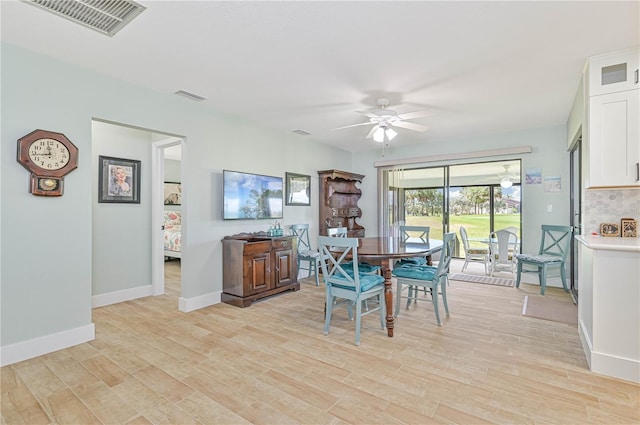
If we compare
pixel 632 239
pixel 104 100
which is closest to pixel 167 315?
pixel 104 100

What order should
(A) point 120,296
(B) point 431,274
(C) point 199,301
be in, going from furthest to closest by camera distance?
(A) point 120,296, (C) point 199,301, (B) point 431,274

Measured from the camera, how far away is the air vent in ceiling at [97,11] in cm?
203

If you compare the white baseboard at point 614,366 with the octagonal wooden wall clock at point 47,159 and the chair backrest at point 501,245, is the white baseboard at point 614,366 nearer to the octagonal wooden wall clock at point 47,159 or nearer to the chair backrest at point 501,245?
the chair backrest at point 501,245

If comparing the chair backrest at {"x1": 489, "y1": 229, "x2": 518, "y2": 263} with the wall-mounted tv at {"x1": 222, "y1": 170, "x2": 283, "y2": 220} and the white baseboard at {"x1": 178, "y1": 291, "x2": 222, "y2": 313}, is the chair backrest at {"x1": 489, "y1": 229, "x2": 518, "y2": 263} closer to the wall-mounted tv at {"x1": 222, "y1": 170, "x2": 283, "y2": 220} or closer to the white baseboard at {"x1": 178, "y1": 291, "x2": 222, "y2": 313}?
the wall-mounted tv at {"x1": 222, "y1": 170, "x2": 283, "y2": 220}

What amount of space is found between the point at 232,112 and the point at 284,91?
1.11m

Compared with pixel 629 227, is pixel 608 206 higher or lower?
higher

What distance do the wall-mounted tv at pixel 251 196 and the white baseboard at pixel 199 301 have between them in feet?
3.35

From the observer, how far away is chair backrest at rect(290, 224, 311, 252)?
5221 mm

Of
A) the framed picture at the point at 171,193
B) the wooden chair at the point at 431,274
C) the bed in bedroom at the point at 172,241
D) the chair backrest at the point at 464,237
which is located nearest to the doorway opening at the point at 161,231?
the bed in bedroom at the point at 172,241

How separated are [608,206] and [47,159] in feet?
16.1

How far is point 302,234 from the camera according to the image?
5383 millimetres

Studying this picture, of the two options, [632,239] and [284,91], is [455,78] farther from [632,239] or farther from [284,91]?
[632,239]

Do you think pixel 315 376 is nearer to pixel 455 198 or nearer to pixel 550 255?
pixel 550 255

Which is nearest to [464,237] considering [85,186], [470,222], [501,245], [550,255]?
[501,245]
